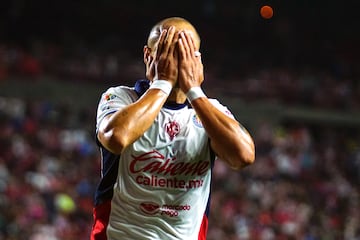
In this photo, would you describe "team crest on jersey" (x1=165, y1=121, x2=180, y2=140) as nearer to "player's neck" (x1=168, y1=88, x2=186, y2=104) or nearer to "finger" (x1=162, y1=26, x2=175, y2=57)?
"player's neck" (x1=168, y1=88, x2=186, y2=104)

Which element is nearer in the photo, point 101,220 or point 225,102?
point 101,220

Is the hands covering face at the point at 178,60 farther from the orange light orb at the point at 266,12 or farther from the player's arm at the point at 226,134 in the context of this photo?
the orange light orb at the point at 266,12

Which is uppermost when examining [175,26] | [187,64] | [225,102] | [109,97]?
[175,26]

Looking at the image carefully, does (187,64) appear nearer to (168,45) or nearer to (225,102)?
(168,45)

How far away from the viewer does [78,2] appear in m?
18.7

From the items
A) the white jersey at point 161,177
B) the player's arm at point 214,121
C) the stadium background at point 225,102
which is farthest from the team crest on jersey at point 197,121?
the stadium background at point 225,102

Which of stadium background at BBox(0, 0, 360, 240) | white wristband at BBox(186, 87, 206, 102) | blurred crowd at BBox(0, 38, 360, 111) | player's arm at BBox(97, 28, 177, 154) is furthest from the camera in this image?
blurred crowd at BBox(0, 38, 360, 111)

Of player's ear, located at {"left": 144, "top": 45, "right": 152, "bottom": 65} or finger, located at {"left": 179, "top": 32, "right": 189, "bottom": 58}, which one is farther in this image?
player's ear, located at {"left": 144, "top": 45, "right": 152, "bottom": 65}

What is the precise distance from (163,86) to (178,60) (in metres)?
0.13

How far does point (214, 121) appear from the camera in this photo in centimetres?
299

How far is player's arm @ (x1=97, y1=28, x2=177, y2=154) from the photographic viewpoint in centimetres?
294

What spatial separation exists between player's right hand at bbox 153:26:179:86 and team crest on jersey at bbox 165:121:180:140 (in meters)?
0.20

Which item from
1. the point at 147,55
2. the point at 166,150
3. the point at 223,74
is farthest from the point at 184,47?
the point at 223,74

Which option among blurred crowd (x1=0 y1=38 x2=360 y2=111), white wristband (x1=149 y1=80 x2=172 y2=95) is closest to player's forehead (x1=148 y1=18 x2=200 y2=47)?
white wristband (x1=149 y1=80 x2=172 y2=95)
